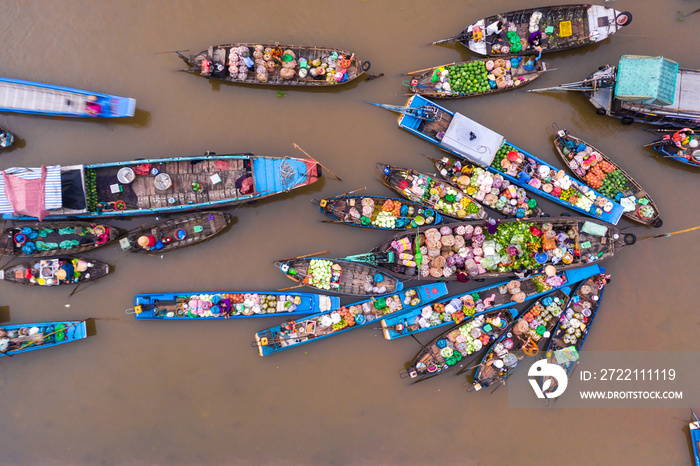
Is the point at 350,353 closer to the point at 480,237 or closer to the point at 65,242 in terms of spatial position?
the point at 480,237

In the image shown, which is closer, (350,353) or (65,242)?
(65,242)

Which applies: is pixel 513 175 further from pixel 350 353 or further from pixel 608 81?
pixel 350 353

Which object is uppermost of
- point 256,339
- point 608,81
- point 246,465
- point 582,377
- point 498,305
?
point 608,81

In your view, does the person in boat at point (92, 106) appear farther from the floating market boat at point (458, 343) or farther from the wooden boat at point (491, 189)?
the floating market boat at point (458, 343)

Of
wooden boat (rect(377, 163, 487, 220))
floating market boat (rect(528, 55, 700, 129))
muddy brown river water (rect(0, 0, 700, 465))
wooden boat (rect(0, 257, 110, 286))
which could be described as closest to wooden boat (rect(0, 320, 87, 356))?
→ muddy brown river water (rect(0, 0, 700, 465))


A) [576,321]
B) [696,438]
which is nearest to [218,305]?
[576,321]

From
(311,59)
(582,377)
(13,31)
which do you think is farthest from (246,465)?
(13,31)

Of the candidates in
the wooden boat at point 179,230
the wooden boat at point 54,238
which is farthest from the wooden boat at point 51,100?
the wooden boat at point 179,230

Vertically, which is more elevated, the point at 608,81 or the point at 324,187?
the point at 608,81
